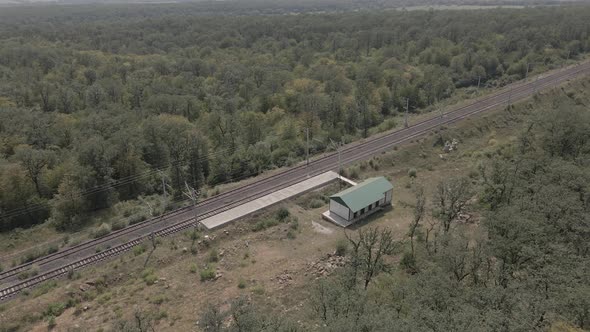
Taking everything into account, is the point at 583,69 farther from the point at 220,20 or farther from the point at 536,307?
the point at 220,20

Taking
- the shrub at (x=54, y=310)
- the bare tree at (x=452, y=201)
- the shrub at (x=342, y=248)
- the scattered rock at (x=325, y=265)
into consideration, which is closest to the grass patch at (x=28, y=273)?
the shrub at (x=54, y=310)

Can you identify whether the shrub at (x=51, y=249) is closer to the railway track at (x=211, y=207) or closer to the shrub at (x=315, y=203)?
the railway track at (x=211, y=207)

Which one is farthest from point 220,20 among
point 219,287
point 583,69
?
point 219,287

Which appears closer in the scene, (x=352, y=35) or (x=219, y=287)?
(x=219, y=287)

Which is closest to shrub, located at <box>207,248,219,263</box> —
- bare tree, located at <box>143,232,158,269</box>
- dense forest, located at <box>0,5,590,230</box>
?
bare tree, located at <box>143,232,158,269</box>

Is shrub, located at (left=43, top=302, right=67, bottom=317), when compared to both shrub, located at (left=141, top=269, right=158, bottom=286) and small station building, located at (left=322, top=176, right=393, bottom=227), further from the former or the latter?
small station building, located at (left=322, top=176, right=393, bottom=227)
